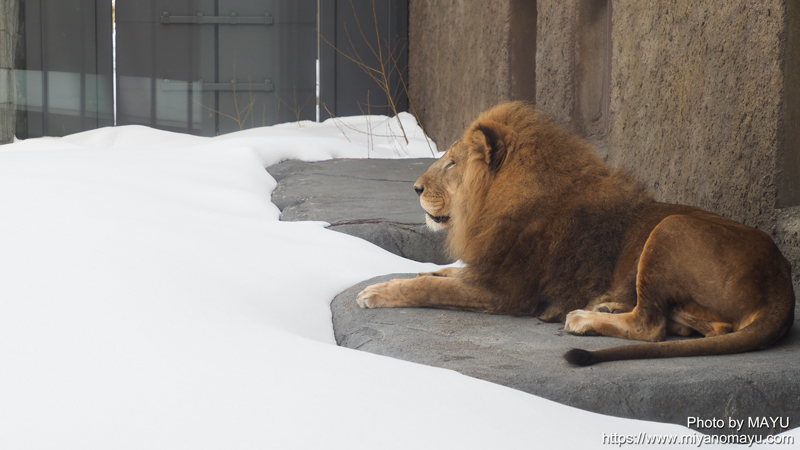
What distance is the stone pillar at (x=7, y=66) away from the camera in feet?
30.0

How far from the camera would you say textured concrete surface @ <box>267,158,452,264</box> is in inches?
163

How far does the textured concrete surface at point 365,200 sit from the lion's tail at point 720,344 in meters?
2.05

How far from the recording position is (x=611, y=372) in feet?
6.70

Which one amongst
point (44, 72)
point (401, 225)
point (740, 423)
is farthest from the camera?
point (44, 72)

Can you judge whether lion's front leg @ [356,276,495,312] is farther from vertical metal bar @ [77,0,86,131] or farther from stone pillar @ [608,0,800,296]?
vertical metal bar @ [77,0,86,131]

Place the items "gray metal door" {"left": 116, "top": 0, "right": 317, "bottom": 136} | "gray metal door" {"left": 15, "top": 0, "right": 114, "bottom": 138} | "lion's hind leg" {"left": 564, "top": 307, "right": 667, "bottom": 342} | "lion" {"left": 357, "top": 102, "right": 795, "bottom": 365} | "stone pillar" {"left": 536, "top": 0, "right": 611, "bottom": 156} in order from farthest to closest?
"gray metal door" {"left": 116, "top": 0, "right": 317, "bottom": 136}, "gray metal door" {"left": 15, "top": 0, "right": 114, "bottom": 138}, "stone pillar" {"left": 536, "top": 0, "right": 611, "bottom": 156}, "lion's hind leg" {"left": 564, "top": 307, "right": 667, "bottom": 342}, "lion" {"left": 357, "top": 102, "right": 795, "bottom": 365}

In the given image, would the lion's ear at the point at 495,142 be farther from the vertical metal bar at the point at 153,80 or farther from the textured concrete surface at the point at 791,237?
the vertical metal bar at the point at 153,80

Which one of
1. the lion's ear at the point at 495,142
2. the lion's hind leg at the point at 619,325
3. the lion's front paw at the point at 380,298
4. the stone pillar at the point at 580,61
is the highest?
the stone pillar at the point at 580,61

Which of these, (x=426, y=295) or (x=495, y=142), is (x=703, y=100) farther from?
(x=426, y=295)

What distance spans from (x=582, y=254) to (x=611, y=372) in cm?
65

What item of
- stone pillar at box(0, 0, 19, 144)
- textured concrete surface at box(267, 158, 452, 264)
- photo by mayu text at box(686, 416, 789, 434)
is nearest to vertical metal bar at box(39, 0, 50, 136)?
stone pillar at box(0, 0, 19, 144)

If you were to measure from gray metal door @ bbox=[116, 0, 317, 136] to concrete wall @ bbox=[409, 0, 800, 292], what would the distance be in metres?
4.88

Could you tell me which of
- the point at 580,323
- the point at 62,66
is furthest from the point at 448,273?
the point at 62,66

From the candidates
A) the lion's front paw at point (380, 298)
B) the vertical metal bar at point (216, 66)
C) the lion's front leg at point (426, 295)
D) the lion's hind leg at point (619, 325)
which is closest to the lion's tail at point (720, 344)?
the lion's hind leg at point (619, 325)
